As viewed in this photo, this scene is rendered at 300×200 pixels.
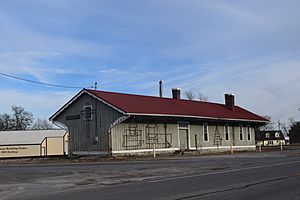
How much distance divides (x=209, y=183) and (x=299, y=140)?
340 feet

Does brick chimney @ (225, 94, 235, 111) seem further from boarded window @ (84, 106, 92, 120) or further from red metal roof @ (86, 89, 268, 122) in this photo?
boarded window @ (84, 106, 92, 120)

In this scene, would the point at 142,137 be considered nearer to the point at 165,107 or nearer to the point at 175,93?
the point at 165,107

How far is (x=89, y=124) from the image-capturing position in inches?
1588

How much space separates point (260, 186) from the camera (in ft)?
45.3

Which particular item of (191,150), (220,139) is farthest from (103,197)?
(220,139)

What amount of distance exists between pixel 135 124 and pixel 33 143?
1392 inches

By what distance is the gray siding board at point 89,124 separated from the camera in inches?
1522

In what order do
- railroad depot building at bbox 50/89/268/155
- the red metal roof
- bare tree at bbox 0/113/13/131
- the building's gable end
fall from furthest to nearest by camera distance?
bare tree at bbox 0/113/13/131
the red metal roof
railroad depot building at bbox 50/89/268/155
the building's gable end

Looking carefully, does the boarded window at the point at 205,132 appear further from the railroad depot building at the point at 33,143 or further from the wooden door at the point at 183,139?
the railroad depot building at the point at 33,143

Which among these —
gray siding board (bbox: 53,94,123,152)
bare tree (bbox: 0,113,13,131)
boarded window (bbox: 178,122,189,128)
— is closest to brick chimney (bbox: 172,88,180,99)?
boarded window (bbox: 178,122,189,128)

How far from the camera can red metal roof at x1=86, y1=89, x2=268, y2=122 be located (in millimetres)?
39188

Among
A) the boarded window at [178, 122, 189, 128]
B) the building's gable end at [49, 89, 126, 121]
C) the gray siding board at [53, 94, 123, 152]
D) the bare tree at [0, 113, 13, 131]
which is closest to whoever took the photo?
the building's gable end at [49, 89, 126, 121]

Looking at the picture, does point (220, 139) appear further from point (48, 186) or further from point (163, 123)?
point (48, 186)

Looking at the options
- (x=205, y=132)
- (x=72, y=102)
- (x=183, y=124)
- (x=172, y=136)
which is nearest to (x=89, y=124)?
(x=72, y=102)
